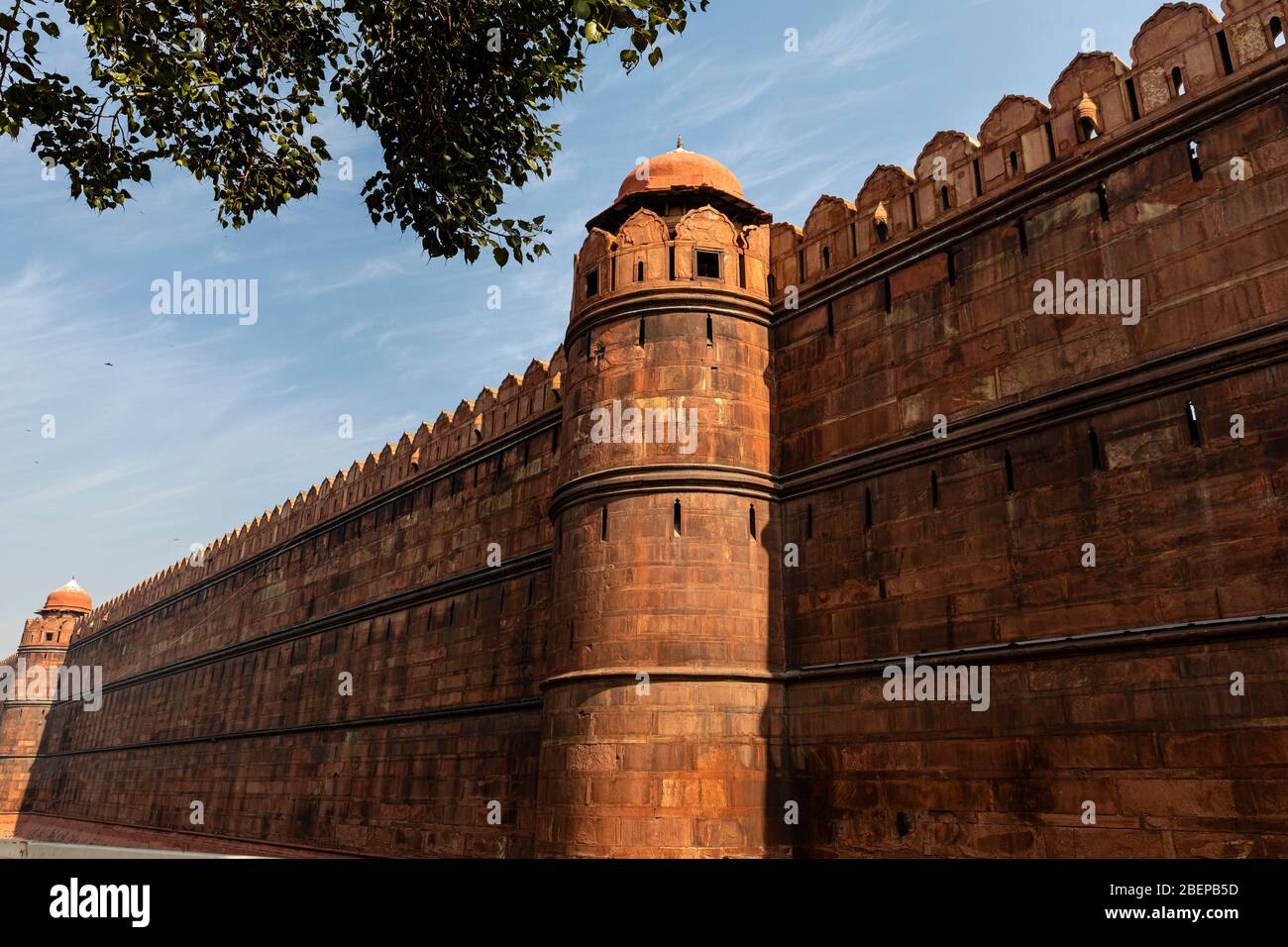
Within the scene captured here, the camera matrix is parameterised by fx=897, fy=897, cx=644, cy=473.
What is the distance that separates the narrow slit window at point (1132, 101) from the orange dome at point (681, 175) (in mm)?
6475

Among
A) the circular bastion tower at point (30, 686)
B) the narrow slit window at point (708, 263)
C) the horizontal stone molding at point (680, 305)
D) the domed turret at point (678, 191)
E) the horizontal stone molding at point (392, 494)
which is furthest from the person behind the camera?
the circular bastion tower at point (30, 686)

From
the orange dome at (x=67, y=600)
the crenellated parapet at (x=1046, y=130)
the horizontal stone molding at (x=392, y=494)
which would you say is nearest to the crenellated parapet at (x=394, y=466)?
the horizontal stone molding at (x=392, y=494)

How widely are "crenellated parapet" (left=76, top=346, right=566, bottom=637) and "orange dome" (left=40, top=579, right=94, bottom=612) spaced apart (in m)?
15.8

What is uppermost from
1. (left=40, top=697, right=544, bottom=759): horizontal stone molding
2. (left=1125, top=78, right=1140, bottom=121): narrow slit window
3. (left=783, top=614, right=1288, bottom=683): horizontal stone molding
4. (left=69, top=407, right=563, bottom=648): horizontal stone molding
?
(left=1125, top=78, right=1140, bottom=121): narrow slit window

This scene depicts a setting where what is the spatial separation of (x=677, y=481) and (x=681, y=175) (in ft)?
20.6

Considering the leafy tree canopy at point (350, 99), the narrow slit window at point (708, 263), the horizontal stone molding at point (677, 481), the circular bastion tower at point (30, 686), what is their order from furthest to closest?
the circular bastion tower at point (30, 686) → the narrow slit window at point (708, 263) → the horizontal stone molding at point (677, 481) → the leafy tree canopy at point (350, 99)

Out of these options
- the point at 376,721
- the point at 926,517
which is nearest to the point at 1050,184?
the point at 926,517

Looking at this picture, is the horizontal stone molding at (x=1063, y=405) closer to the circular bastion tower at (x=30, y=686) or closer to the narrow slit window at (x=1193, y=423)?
the narrow slit window at (x=1193, y=423)

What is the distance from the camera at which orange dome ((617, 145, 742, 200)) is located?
15.5 m

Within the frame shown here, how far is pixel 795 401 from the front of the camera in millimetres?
12969

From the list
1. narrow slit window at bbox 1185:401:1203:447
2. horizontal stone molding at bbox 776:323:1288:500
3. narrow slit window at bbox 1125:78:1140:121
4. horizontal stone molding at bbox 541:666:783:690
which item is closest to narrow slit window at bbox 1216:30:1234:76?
narrow slit window at bbox 1125:78:1140:121

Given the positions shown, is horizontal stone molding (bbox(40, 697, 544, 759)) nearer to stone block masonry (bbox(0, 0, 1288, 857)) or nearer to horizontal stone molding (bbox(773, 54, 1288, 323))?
stone block masonry (bbox(0, 0, 1288, 857))

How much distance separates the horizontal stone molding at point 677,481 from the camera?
12109mm

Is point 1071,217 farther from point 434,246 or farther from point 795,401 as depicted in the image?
point 434,246
